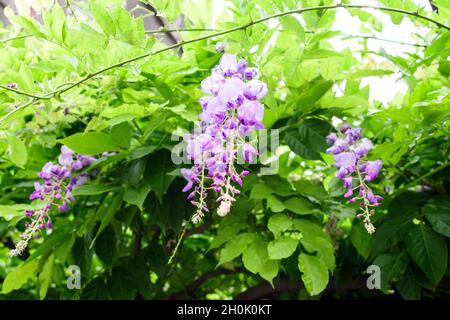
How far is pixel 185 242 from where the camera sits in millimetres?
1713

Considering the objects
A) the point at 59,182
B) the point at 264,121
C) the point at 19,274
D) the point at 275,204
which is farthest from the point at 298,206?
the point at 19,274

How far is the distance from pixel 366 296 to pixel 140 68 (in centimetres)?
105

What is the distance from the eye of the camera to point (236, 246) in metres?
0.98

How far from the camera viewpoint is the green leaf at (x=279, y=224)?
0.94 meters

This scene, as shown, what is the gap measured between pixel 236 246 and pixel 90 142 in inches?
13.5

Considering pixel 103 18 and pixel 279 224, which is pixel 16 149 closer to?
pixel 103 18

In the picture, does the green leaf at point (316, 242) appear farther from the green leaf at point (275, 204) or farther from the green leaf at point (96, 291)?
the green leaf at point (96, 291)

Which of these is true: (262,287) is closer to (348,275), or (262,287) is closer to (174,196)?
(348,275)

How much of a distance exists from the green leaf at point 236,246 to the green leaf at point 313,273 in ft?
0.38

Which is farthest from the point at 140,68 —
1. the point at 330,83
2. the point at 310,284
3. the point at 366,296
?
the point at 366,296

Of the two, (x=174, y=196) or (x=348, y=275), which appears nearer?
(x=174, y=196)

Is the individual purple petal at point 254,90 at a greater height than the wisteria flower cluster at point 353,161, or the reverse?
the individual purple petal at point 254,90

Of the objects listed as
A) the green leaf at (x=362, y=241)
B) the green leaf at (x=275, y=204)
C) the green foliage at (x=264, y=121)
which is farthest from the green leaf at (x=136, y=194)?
the green leaf at (x=362, y=241)

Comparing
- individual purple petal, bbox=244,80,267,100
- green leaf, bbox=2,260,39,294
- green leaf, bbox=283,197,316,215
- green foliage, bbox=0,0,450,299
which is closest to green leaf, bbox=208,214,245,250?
green foliage, bbox=0,0,450,299
